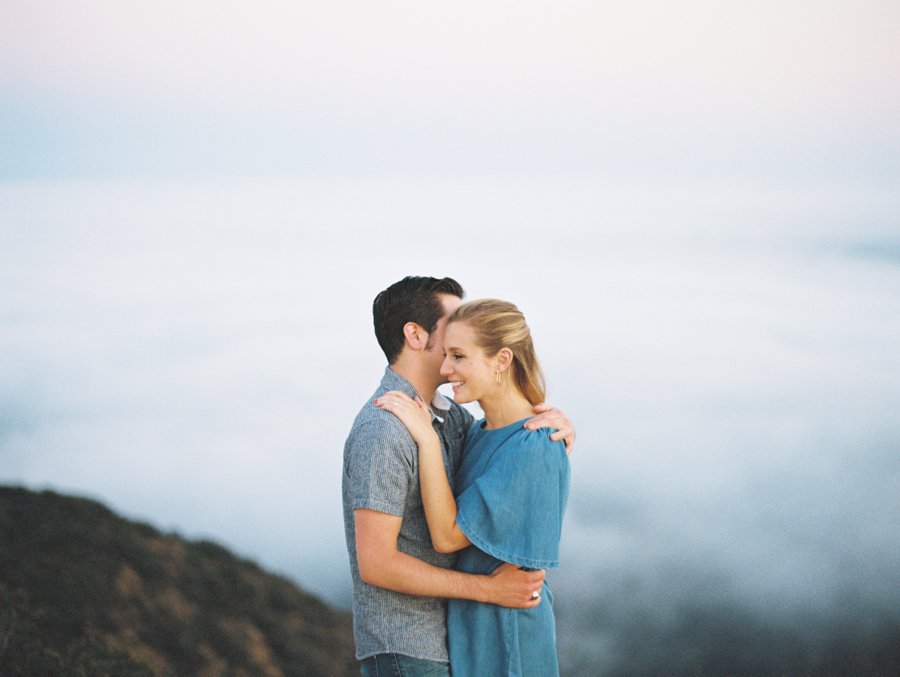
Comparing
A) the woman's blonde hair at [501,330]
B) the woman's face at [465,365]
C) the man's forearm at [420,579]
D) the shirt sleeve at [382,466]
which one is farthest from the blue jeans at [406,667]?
the woman's blonde hair at [501,330]

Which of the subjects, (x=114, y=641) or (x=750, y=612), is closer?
(x=114, y=641)

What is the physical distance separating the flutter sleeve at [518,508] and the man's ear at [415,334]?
0.49m

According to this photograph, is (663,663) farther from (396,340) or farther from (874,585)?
(396,340)

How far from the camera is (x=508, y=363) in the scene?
10.4ft

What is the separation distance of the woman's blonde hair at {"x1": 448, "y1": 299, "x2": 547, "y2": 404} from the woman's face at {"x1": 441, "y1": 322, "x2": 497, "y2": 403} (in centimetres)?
2

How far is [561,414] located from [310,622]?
1302cm

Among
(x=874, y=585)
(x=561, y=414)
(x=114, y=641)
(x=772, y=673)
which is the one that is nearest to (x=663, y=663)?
(x=772, y=673)

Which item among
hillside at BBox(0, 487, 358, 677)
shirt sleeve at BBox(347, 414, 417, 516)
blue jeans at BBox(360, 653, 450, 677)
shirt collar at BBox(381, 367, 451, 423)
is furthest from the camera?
hillside at BBox(0, 487, 358, 677)

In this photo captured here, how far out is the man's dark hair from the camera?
3.27 metres

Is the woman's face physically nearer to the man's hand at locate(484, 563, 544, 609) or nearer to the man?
the man

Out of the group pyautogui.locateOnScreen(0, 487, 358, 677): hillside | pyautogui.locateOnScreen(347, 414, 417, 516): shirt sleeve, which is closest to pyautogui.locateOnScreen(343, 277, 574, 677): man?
pyautogui.locateOnScreen(347, 414, 417, 516): shirt sleeve

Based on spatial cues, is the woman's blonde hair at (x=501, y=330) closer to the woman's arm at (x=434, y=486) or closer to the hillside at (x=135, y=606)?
the woman's arm at (x=434, y=486)

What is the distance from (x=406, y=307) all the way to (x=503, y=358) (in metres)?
0.37

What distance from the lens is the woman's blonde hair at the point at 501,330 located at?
312 centimetres
